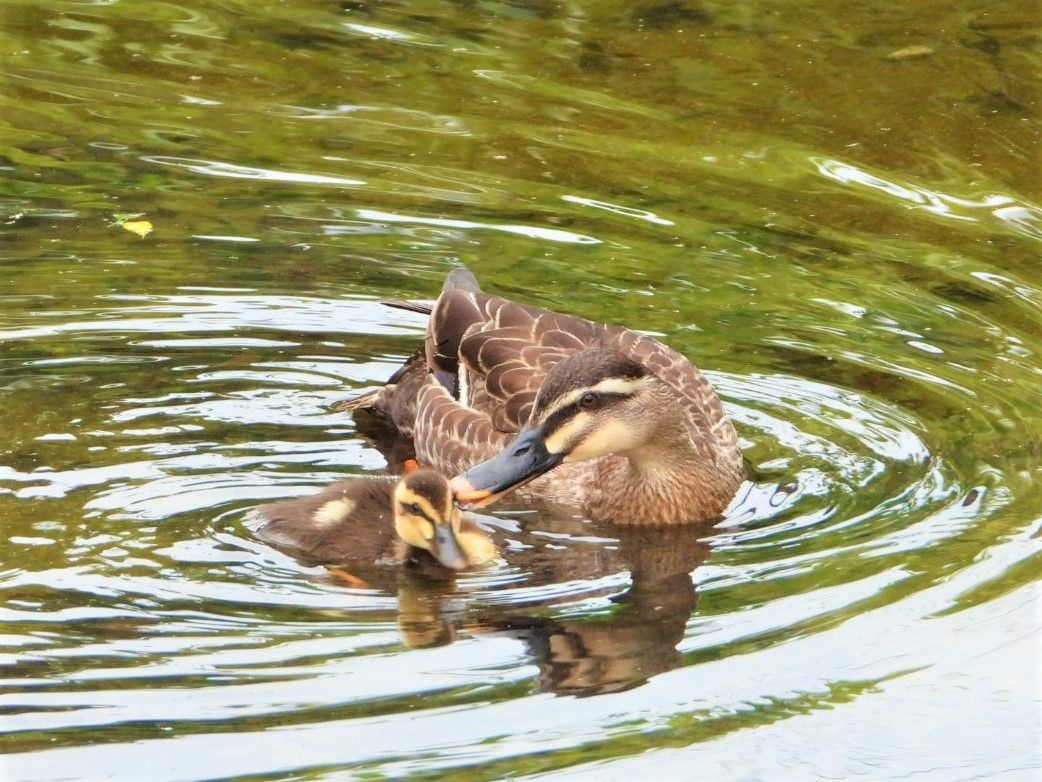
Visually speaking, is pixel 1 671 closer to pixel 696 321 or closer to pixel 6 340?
pixel 6 340

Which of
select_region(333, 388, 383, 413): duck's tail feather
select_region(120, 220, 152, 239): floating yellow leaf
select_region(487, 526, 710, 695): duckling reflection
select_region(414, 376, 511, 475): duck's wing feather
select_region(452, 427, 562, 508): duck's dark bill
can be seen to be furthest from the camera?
select_region(120, 220, 152, 239): floating yellow leaf

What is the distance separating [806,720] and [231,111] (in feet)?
19.2

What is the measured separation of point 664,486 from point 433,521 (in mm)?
1042

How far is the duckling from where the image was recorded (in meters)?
5.93

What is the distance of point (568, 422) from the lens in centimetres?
634

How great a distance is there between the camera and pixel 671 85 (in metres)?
10.2

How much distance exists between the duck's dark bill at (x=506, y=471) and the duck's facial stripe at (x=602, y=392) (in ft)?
0.28

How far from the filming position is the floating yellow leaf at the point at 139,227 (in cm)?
847

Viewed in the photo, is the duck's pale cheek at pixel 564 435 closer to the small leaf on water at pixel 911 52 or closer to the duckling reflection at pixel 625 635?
the duckling reflection at pixel 625 635

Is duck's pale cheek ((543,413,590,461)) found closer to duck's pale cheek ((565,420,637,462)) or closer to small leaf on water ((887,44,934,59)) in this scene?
duck's pale cheek ((565,420,637,462))

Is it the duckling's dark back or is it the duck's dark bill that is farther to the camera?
the duck's dark bill

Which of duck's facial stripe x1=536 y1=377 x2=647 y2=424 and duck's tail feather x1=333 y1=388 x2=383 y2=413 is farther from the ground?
duck's facial stripe x1=536 y1=377 x2=647 y2=424

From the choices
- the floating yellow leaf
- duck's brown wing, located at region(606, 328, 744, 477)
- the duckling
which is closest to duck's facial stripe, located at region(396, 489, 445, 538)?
the duckling

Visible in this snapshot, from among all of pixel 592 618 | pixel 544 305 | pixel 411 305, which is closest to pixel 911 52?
pixel 544 305
